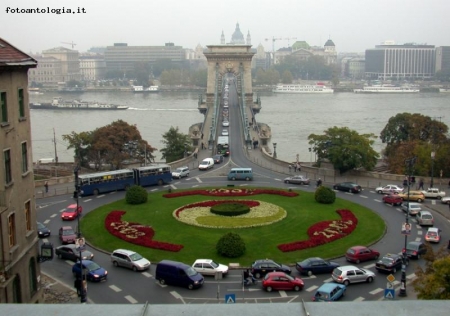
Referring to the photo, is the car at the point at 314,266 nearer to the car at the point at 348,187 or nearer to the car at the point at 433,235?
the car at the point at 433,235

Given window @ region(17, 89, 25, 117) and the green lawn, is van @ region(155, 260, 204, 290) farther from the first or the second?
window @ region(17, 89, 25, 117)

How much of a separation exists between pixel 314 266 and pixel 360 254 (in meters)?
2.33

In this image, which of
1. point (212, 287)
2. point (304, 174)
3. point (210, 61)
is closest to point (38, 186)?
point (304, 174)

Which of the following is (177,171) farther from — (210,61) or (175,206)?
(210,61)

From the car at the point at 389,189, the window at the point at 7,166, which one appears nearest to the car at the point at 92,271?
the window at the point at 7,166

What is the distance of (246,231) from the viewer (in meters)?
24.5

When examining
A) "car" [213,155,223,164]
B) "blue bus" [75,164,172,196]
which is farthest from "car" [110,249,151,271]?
"car" [213,155,223,164]

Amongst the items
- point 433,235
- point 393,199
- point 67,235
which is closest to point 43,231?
point 67,235

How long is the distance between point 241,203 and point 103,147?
17243 mm

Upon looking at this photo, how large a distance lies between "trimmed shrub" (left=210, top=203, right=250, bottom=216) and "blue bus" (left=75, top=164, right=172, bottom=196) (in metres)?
7.94

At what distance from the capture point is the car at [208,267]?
1923 centimetres

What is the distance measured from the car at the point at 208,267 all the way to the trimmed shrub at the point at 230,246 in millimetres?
1486

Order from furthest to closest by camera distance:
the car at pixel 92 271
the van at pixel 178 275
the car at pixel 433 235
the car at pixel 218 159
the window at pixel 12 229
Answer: the car at pixel 218 159
the car at pixel 433 235
the car at pixel 92 271
the van at pixel 178 275
the window at pixel 12 229

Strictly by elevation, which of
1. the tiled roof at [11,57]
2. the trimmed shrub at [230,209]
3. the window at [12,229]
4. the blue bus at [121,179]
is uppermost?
the tiled roof at [11,57]
